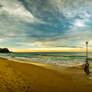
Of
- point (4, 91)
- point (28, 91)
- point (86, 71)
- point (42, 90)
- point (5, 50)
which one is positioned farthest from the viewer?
point (5, 50)

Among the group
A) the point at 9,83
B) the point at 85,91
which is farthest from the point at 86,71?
the point at 9,83

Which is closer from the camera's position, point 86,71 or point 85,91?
point 85,91

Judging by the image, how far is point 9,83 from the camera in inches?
214

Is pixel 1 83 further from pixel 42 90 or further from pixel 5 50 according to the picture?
pixel 5 50

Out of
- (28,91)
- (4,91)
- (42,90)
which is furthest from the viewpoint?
(42,90)

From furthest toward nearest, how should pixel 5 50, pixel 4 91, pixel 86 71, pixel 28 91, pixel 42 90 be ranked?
1. pixel 5 50
2. pixel 86 71
3. pixel 42 90
4. pixel 28 91
5. pixel 4 91

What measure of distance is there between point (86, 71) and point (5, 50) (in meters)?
145

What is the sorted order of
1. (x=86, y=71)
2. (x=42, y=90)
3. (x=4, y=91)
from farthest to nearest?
(x=86, y=71) → (x=42, y=90) → (x=4, y=91)

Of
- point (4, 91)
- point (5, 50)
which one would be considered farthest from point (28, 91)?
point (5, 50)

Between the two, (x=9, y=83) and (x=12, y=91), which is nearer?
(x=12, y=91)

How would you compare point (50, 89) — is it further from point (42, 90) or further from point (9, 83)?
point (9, 83)

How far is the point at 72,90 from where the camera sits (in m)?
5.73

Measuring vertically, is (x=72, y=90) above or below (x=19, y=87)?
below

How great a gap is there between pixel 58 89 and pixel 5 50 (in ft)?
483
